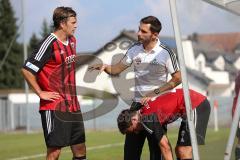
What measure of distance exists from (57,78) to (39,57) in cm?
33

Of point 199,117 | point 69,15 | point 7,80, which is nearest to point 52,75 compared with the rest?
point 69,15

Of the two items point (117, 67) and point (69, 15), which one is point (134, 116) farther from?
point (69, 15)

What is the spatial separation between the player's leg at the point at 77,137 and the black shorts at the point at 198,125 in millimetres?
1049

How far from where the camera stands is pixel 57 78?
644 cm

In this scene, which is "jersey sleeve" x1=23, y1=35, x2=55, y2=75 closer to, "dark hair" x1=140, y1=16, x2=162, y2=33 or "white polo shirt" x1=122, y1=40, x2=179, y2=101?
"white polo shirt" x1=122, y1=40, x2=179, y2=101

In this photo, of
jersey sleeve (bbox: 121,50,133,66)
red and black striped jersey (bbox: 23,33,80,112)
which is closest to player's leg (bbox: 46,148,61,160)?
red and black striped jersey (bbox: 23,33,80,112)

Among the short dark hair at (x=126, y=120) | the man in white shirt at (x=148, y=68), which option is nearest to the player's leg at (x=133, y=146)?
the man in white shirt at (x=148, y=68)

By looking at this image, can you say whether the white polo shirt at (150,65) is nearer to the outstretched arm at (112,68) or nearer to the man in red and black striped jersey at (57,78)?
the outstretched arm at (112,68)

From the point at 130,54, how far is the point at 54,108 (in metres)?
0.98

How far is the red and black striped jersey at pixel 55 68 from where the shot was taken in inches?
247

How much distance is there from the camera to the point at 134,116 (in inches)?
243

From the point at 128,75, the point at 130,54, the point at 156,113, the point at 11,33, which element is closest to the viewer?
the point at 156,113

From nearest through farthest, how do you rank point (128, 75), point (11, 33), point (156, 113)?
point (156, 113) < point (128, 75) < point (11, 33)

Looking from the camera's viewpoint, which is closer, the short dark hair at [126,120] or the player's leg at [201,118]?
the short dark hair at [126,120]
